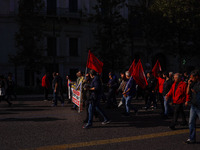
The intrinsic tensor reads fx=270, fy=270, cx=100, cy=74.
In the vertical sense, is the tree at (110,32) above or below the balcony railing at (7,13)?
below

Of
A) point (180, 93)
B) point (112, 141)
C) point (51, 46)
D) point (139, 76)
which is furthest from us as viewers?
point (51, 46)

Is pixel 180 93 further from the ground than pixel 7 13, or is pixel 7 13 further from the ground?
pixel 7 13

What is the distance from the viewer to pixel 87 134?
7.28 m

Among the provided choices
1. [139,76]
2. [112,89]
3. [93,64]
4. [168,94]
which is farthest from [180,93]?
[112,89]

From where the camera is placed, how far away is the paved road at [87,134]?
6125mm

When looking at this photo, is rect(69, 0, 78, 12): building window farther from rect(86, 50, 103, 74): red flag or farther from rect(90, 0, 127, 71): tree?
rect(86, 50, 103, 74): red flag

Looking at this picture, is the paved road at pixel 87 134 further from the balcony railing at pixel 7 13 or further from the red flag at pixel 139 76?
the balcony railing at pixel 7 13

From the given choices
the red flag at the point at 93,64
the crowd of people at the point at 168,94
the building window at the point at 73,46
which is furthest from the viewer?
the building window at the point at 73,46

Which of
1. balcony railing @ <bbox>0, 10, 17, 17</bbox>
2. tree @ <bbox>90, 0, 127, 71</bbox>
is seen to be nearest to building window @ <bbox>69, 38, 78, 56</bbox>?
balcony railing @ <bbox>0, 10, 17, 17</bbox>

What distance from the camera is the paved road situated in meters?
6.12

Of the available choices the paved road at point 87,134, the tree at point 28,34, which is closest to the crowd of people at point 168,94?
the paved road at point 87,134

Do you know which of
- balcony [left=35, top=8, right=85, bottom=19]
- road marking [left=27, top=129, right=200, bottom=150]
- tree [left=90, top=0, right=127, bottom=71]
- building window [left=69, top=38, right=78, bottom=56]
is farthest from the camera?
building window [left=69, top=38, right=78, bottom=56]

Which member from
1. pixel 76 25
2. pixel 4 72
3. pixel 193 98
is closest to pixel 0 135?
pixel 193 98

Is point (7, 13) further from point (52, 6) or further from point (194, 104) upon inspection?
point (194, 104)
